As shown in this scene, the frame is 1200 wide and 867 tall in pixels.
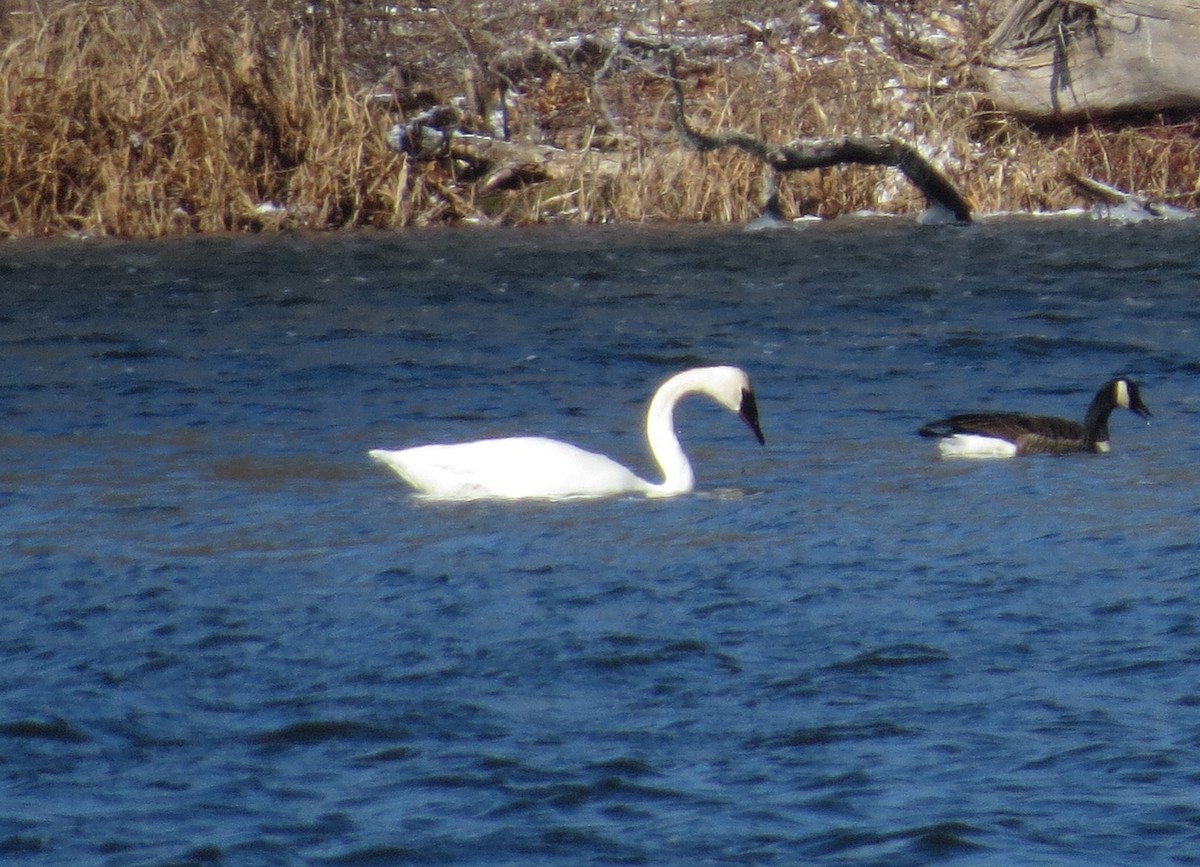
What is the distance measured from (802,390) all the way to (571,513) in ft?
14.1

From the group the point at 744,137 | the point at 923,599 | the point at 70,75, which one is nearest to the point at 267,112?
the point at 70,75

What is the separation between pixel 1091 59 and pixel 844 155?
11.5ft

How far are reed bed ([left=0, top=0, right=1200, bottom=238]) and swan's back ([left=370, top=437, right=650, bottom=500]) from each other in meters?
11.4

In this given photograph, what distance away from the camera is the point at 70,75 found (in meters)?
21.2

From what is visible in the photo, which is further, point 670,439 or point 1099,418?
point 1099,418

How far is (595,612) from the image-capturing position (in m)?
Answer: 7.17

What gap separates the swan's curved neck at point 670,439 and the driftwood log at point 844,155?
370 inches

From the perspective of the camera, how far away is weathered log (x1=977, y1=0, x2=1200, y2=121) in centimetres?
2195

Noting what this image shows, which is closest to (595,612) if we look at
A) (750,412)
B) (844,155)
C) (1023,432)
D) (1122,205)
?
(750,412)

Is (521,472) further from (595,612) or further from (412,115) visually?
(412,115)

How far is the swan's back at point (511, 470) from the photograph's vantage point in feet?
30.8

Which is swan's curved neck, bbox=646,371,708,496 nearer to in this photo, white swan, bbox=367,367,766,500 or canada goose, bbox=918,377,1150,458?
white swan, bbox=367,367,766,500

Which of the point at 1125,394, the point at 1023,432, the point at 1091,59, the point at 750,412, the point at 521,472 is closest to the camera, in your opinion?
the point at 521,472

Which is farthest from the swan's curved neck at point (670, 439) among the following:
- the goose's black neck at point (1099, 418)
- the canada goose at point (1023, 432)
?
the goose's black neck at point (1099, 418)
